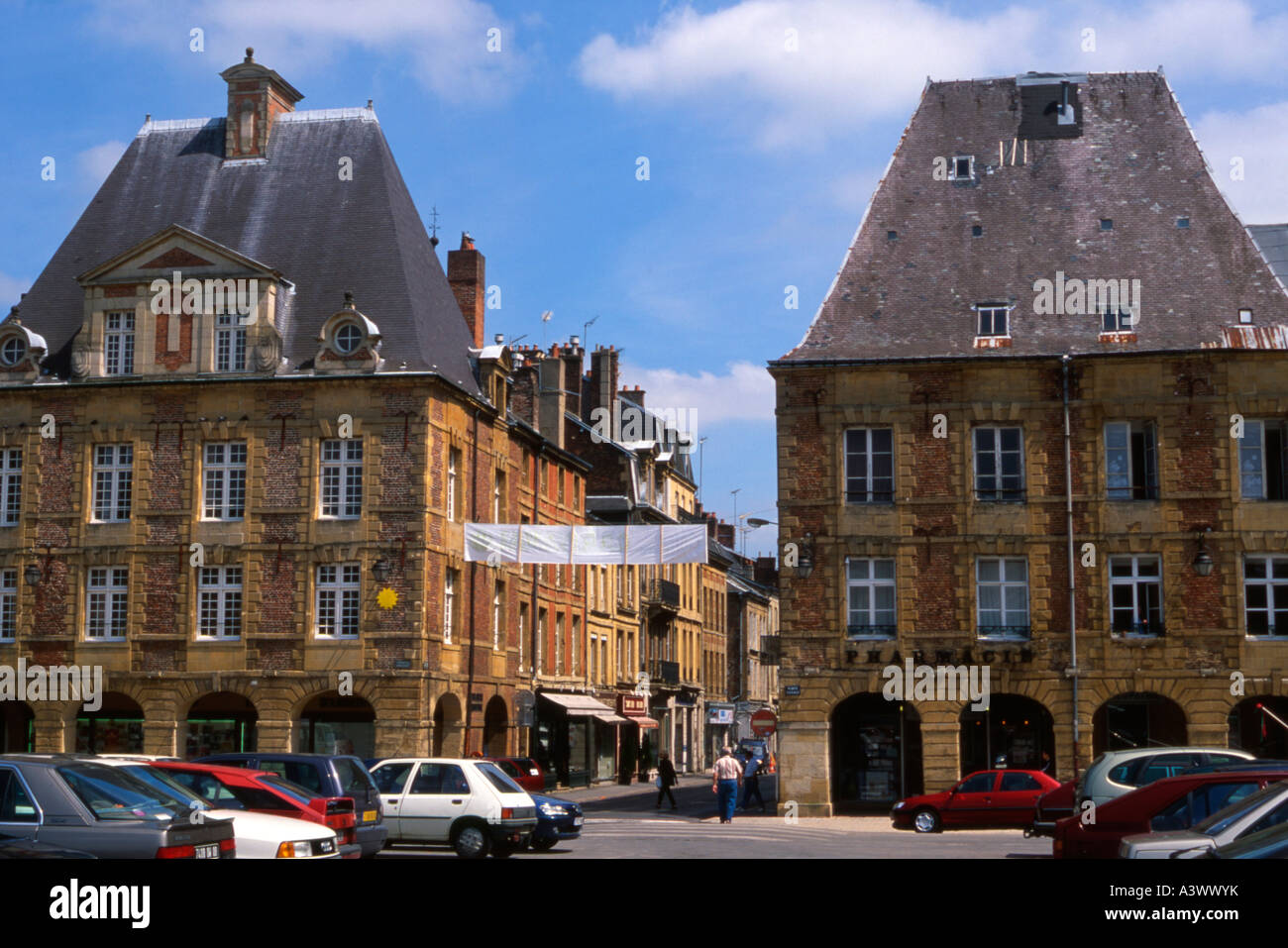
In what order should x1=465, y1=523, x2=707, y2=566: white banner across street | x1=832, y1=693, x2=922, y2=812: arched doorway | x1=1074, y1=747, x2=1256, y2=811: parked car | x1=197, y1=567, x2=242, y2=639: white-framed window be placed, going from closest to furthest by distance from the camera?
x1=1074, y1=747, x2=1256, y2=811: parked car, x1=465, y1=523, x2=707, y2=566: white banner across street, x1=832, y1=693, x2=922, y2=812: arched doorway, x1=197, y1=567, x2=242, y2=639: white-framed window

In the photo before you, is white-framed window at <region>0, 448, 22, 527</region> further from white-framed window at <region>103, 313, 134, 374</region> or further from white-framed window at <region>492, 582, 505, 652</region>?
white-framed window at <region>492, 582, 505, 652</region>

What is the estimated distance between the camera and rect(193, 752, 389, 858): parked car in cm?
1902

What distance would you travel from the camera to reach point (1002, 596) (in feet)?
113

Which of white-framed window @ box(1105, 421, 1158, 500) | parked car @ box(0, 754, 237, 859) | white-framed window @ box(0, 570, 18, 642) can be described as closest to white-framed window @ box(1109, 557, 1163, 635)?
white-framed window @ box(1105, 421, 1158, 500)

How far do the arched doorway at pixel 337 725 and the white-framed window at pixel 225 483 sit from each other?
17.3 ft

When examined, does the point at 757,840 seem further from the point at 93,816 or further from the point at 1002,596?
the point at 93,816

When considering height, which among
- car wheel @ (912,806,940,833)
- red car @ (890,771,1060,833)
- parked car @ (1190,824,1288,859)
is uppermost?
parked car @ (1190,824,1288,859)

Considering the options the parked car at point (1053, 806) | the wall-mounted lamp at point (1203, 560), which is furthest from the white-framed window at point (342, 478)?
the wall-mounted lamp at point (1203, 560)

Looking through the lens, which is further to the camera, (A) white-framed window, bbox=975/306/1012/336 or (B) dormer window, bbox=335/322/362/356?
(B) dormer window, bbox=335/322/362/356

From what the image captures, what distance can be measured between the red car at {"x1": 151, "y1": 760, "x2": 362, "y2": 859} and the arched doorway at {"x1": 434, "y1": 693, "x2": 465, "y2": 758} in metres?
21.6

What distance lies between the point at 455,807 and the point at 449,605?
62.2 ft
